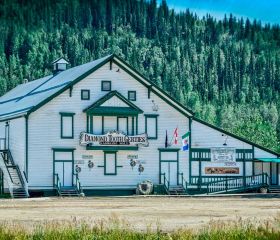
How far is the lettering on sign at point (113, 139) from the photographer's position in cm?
6125

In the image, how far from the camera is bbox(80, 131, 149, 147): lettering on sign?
61.2 m

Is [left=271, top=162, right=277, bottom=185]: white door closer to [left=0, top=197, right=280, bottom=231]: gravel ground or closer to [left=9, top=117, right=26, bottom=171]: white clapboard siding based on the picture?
[left=9, top=117, right=26, bottom=171]: white clapboard siding

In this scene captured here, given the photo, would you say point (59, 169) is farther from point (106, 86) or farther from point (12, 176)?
point (106, 86)

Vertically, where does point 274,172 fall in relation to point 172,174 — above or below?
above

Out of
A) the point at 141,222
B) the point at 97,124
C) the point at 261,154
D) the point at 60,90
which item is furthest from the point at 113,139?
the point at 141,222

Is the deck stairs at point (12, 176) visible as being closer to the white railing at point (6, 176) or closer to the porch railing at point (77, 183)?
the white railing at point (6, 176)

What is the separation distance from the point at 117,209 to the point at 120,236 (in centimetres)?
1770

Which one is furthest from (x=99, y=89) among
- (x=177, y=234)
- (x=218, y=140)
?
(x=177, y=234)

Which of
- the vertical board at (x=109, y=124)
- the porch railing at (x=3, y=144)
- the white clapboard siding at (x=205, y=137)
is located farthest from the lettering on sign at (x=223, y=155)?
the porch railing at (x=3, y=144)

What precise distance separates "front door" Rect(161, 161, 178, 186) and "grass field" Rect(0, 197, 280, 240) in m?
21.5

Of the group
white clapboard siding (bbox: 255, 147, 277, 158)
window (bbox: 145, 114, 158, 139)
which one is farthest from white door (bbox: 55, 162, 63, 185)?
white clapboard siding (bbox: 255, 147, 277, 158)

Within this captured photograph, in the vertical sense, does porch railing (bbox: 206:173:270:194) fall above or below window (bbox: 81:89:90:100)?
below

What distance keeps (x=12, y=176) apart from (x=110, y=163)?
6.57 meters

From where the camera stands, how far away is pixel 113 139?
62.3 meters
